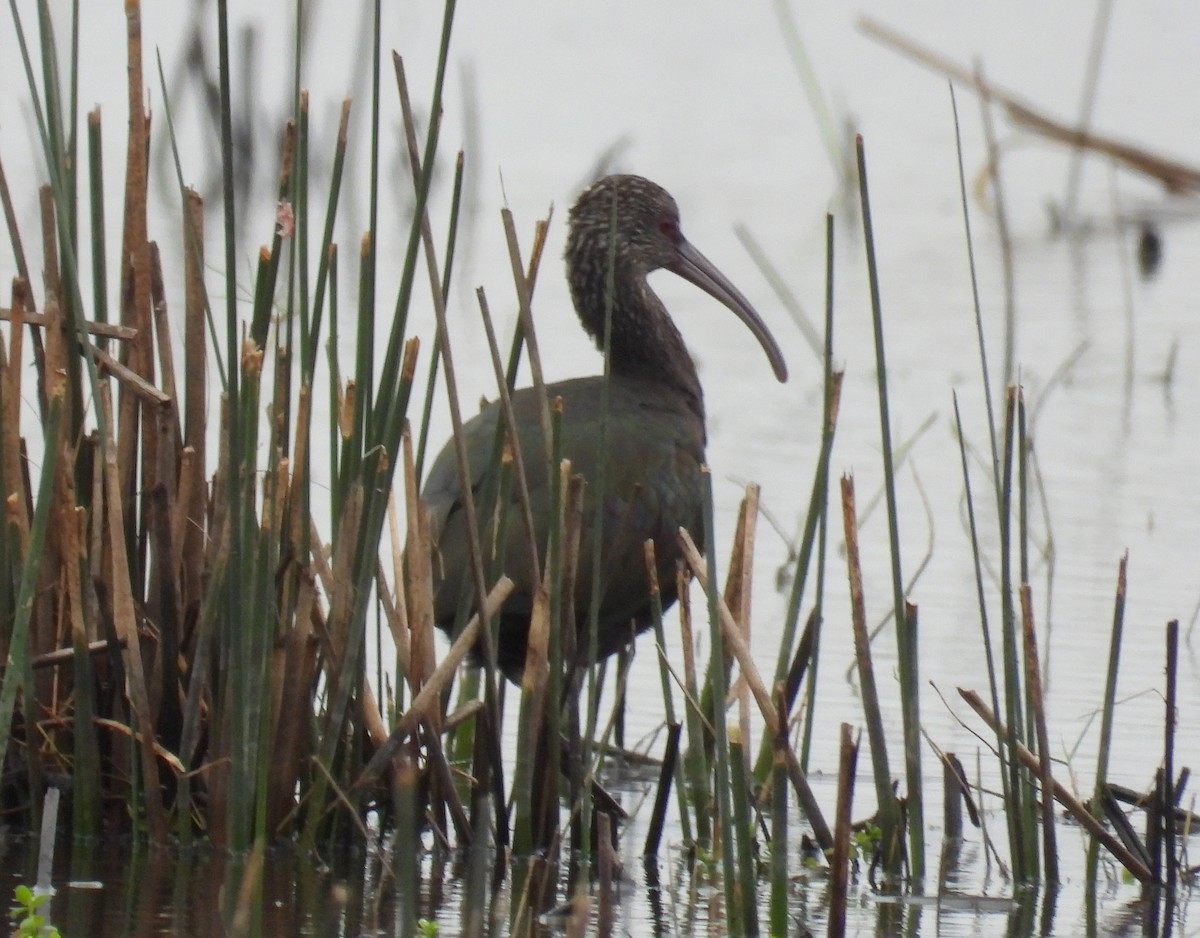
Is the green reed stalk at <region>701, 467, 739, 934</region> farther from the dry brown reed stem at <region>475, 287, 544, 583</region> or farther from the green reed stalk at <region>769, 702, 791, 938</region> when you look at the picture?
the dry brown reed stem at <region>475, 287, 544, 583</region>

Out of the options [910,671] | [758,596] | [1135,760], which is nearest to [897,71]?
[758,596]

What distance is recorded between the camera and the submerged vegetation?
3453 millimetres

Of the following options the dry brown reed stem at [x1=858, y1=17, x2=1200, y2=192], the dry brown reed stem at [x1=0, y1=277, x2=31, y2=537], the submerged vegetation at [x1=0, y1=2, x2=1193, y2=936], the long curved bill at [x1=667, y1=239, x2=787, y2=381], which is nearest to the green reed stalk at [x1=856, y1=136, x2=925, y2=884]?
the submerged vegetation at [x1=0, y1=2, x2=1193, y2=936]

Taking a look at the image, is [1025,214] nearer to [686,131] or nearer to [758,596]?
[686,131]

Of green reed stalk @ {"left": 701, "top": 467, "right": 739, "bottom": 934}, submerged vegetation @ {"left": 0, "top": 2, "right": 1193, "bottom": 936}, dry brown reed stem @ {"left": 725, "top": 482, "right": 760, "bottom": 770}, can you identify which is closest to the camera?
green reed stalk @ {"left": 701, "top": 467, "right": 739, "bottom": 934}

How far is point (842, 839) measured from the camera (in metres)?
3.34

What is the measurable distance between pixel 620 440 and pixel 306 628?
4.68 feet

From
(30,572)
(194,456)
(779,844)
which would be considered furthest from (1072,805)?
(30,572)

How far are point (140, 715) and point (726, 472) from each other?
3657 mm

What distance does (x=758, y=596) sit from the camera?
5988 millimetres

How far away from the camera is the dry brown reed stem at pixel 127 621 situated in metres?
3.59

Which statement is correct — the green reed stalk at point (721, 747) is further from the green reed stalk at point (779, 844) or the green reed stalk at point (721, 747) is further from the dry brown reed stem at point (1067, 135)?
the dry brown reed stem at point (1067, 135)

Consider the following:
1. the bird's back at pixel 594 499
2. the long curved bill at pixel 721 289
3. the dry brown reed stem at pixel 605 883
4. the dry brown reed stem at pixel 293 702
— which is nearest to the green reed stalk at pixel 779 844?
the dry brown reed stem at pixel 605 883

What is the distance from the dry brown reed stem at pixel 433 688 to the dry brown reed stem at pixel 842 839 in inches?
23.0
